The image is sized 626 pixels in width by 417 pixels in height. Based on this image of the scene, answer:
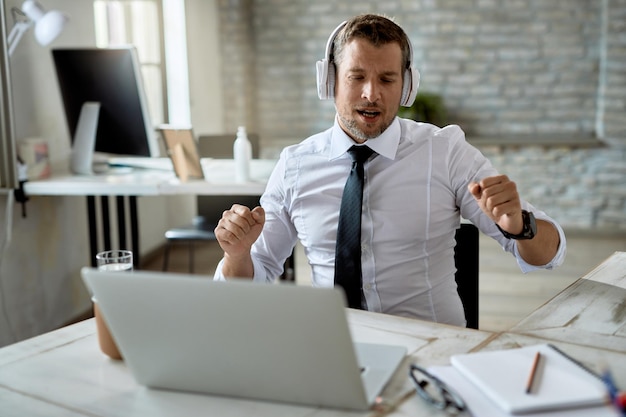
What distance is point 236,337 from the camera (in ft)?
2.87

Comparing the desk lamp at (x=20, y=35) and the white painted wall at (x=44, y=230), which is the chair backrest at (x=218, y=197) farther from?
the desk lamp at (x=20, y=35)

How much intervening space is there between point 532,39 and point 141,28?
282 centimetres

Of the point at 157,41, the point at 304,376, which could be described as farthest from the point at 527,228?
the point at 157,41

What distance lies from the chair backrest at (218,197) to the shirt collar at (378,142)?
5.50ft

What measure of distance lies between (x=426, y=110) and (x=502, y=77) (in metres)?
0.65

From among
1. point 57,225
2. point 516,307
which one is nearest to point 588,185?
point 516,307

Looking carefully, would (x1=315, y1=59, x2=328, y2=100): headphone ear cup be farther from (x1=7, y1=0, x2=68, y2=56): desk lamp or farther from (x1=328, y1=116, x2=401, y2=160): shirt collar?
(x1=7, y1=0, x2=68, y2=56): desk lamp

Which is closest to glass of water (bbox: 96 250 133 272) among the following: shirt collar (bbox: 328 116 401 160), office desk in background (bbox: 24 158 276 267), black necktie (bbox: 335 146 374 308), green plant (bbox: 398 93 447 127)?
black necktie (bbox: 335 146 374 308)

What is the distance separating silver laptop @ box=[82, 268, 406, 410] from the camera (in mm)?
822

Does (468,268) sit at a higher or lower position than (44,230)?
higher

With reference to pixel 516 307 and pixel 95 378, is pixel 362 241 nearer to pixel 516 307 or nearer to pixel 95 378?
pixel 95 378

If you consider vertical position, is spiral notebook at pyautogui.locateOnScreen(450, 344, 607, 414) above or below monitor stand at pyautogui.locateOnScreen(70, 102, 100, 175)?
below

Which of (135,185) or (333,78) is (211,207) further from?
(333,78)

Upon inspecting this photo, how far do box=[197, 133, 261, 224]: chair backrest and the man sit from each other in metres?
1.68
